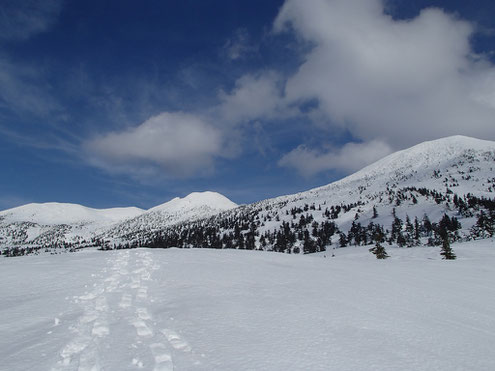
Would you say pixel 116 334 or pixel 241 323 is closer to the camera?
pixel 116 334

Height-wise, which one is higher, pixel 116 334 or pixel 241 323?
pixel 116 334

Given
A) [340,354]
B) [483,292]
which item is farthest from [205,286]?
[483,292]

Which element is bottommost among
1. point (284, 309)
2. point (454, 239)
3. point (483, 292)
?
point (454, 239)

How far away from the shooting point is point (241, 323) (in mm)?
7176

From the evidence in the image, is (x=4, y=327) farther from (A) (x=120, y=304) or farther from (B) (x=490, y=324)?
(B) (x=490, y=324)

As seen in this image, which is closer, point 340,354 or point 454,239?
point 340,354

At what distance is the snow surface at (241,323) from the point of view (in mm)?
5176

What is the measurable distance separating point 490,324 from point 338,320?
4518mm

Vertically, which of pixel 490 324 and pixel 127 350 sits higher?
pixel 127 350

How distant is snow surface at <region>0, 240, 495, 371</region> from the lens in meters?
5.18

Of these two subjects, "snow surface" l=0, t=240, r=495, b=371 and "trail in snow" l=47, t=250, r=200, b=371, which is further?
"snow surface" l=0, t=240, r=495, b=371

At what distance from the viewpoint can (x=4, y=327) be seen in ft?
Result: 23.0

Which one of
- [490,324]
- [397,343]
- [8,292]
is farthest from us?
[8,292]

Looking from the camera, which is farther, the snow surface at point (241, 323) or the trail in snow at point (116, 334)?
the snow surface at point (241, 323)
